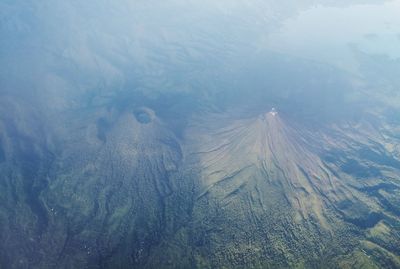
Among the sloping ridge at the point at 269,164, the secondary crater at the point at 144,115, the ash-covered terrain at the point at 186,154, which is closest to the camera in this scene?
the ash-covered terrain at the point at 186,154

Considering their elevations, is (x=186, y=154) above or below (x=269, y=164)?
below

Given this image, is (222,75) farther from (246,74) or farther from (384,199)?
(384,199)

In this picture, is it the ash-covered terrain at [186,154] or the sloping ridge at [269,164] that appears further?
the sloping ridge at [269,164]

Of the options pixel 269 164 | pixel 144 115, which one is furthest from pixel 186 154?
pixel 269 164

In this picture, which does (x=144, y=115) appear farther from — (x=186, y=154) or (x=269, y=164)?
(x=269, y=164)

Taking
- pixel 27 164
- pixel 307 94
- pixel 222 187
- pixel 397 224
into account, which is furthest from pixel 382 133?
pixel 27 164

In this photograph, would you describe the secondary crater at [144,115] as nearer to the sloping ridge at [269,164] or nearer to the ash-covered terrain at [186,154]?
the ash-covered terrain at [186,154]

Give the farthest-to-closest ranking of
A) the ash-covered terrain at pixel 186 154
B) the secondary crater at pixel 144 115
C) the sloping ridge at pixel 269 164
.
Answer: the secondary crater at pixel 144 115
the sloping ridge at pixel 269 164
the ash-covered terrain at pixel 186 154

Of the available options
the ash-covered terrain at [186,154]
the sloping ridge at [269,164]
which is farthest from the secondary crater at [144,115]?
the sloping ridge at [269,164]

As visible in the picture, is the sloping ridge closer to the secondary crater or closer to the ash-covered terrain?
the ash-covered terrain
